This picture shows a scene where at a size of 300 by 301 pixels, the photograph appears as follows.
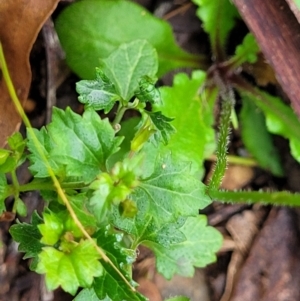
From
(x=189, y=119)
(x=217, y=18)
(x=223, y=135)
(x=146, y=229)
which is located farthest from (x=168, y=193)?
(x=217, y=18)

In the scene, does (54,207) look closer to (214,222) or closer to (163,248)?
(163,248)

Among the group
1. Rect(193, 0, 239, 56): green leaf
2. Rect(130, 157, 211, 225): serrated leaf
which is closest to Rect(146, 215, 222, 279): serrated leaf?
Rect(130, 157, 211, 225): serrated leaf

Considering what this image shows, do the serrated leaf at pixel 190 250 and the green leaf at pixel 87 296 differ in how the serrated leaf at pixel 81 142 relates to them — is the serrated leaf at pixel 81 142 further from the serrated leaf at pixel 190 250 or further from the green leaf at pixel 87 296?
the serrated leaf at pixel 190 250

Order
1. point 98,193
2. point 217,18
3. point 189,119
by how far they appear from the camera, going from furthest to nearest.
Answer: point 217,18, point 189,119, point 98,193

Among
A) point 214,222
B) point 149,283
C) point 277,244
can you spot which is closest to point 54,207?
point 149,283

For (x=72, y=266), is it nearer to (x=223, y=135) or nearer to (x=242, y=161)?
(x=223, y=135)
